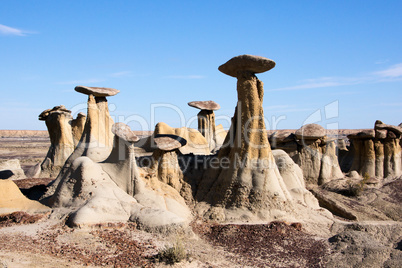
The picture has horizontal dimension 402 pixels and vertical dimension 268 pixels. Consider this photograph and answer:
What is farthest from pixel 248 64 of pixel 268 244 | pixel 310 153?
pixel 310 153

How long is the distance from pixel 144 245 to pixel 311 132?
9.40 metres

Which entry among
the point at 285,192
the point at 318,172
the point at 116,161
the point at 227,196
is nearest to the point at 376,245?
the point at 285,192

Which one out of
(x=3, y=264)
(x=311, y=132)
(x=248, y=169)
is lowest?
(x=3, y=264)

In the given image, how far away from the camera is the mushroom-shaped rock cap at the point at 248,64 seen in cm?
893

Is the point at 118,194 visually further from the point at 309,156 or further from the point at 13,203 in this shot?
the point at 309,156

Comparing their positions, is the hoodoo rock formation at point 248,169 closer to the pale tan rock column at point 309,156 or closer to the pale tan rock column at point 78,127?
the pale tan rock column at point 309,156

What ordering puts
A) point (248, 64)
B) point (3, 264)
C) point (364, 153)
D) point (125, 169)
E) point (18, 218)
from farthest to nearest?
point (364, 153) < point (248, 64) < point (125, 169) < point (18, 218) < point (3, 264)

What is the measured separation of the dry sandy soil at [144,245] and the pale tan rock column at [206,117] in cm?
1185

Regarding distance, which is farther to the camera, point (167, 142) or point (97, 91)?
point (97, 91)

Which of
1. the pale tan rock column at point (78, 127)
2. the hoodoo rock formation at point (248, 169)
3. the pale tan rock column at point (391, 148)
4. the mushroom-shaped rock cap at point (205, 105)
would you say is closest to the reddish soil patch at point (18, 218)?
the hoodoo rock formation at point (248, 169)

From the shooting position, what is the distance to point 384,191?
1477cm

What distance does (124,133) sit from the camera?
28.5 feet

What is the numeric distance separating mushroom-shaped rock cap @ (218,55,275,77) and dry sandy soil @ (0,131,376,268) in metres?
3.61

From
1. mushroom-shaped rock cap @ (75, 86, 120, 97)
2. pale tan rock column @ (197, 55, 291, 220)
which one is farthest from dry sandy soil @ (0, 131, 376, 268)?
mushroom-shaped rock cap @ (75, 86, 120, 97)
